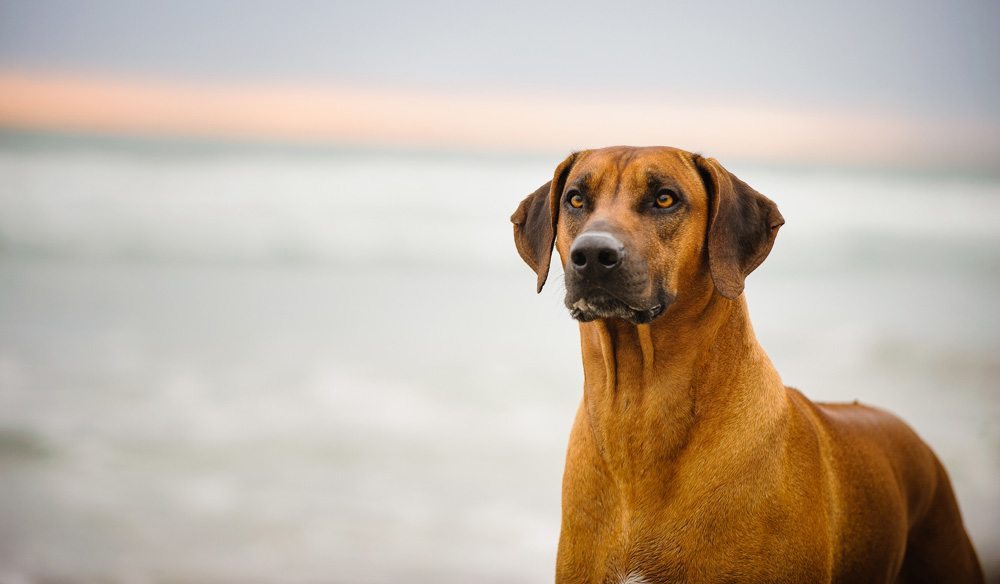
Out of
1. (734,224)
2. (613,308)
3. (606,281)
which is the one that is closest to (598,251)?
(606,281)

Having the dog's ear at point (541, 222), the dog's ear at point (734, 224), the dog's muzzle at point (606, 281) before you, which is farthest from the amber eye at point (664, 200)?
the dog's ear at point (541, 222)

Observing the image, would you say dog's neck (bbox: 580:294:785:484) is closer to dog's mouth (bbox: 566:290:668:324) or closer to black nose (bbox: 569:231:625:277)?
dog's mouth (bbox: 566:290:668:324)

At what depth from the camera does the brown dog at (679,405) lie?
10.4 ft

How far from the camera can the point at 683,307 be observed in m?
3.35

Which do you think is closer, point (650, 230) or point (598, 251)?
point (598, 251)

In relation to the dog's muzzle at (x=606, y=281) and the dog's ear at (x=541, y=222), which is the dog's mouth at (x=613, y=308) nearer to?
the dog's muzzle at (x=606, y=281)

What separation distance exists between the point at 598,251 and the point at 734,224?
579 mm

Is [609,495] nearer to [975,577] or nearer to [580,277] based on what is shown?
[580,277]

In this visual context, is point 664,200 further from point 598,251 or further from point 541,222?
point 541,222

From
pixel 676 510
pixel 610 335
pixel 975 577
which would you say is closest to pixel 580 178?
pixel 610 335

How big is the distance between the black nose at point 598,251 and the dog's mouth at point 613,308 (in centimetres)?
9

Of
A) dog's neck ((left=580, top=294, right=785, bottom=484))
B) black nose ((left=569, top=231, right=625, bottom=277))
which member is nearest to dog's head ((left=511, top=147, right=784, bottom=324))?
black nose ((left=569, top=231, right=625, bottom=277))

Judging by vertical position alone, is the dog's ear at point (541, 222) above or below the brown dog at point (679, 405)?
above

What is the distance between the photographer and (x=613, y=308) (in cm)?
319
